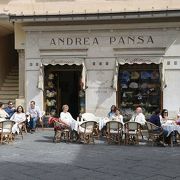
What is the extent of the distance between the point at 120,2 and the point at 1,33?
6312mm

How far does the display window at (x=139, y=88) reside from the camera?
1653 cm

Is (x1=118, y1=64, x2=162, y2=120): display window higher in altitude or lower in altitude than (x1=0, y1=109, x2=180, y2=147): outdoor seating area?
higher

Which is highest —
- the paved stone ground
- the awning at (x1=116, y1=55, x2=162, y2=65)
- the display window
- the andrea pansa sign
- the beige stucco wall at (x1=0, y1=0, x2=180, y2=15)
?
the beige stucco wall at (x1=0, y1=0, x2=180, y2=15)

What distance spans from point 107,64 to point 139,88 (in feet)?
5.45

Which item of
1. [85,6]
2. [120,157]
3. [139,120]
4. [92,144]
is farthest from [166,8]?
[120,157]

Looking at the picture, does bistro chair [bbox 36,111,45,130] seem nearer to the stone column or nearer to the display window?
the stone column

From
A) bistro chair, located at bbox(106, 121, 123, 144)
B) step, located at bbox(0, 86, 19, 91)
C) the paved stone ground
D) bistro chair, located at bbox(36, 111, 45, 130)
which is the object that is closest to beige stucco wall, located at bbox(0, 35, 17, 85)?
step, located at bbox(0, 86, 19, 91)

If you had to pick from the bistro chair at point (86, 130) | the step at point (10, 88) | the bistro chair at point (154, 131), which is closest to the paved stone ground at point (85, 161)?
the bistro chair at point (86, 130)

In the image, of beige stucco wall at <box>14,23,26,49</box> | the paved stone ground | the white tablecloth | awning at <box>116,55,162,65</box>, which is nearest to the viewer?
the paved stone ground

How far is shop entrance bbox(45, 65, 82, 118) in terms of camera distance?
17312 millimetres

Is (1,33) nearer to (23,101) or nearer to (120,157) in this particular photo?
(23,101)

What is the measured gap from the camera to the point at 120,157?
1035 centimetres

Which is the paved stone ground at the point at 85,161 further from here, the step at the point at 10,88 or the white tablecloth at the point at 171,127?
the step at the point at 10,88

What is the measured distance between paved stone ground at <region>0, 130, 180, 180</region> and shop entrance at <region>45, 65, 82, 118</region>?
453 centimetres
